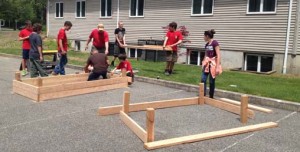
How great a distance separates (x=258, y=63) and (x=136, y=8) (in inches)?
341

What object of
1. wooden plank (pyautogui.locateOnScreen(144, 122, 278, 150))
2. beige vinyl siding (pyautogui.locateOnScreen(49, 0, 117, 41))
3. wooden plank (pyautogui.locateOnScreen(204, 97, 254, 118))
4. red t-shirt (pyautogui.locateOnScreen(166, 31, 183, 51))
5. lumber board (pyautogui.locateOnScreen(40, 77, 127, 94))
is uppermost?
beige vinyl siding (pyautogui.locateOnScreen(49, 0, 117, 41))

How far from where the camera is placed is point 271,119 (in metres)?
7.16

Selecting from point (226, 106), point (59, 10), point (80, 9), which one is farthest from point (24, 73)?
point (59, 10)

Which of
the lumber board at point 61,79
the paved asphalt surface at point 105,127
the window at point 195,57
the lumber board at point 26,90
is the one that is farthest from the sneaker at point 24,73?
the window at point 195,57

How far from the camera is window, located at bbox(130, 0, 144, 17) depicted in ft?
67.5

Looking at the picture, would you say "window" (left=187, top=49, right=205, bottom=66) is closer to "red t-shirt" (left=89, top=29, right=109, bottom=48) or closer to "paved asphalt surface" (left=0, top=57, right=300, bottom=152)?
"red t-shirt" (left=89, top=29, right=109, bottom=48)

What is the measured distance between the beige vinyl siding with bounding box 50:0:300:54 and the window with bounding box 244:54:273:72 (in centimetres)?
42

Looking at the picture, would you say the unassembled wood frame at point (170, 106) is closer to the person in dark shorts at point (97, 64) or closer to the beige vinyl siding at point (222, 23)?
the person in dark shorts at point (97, 64)

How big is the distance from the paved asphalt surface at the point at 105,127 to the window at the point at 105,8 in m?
14.9

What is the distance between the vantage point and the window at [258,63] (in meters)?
14.9

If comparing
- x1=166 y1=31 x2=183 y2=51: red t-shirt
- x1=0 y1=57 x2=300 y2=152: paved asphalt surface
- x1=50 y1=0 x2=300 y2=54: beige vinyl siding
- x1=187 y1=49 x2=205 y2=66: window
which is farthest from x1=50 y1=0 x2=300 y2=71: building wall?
x1=0 y1=57 x2=300 y2=152: paved asphalt surface

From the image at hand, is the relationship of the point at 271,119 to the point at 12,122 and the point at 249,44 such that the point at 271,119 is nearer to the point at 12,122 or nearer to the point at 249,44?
the point at 12,122

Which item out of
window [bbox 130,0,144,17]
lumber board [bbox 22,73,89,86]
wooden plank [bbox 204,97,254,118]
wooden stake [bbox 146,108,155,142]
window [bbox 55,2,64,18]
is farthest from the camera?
window [bbox 55,2,64,18]

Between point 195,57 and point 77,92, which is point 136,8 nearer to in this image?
point 195,57
